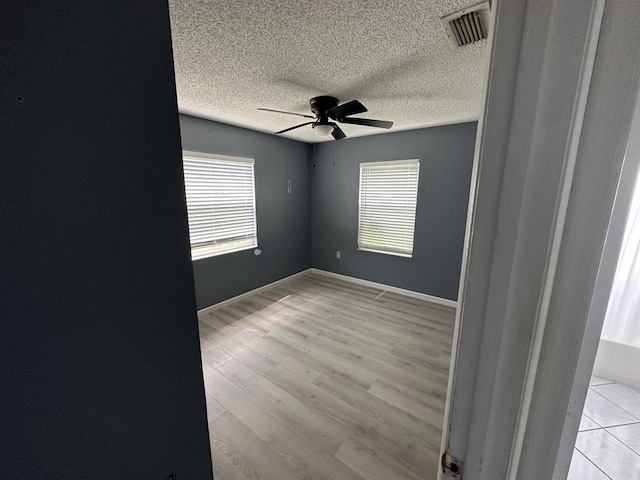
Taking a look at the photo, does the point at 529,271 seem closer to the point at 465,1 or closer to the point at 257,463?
the point at 465,1

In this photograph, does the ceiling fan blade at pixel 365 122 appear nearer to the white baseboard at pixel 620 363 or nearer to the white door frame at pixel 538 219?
the white door frame at pixel 538 219

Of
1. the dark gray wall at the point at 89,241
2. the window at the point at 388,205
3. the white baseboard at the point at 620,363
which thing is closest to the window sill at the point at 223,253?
the window at the point at 388,205

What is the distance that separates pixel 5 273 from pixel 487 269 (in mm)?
868

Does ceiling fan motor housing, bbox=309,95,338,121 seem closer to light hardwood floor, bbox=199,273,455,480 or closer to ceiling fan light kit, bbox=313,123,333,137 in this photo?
ceiling fan light kit, bbox=313,123,333,137

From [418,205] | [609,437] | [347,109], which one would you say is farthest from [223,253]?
[609,437]

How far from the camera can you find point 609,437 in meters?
1.45

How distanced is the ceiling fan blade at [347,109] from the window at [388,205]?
5.53ft

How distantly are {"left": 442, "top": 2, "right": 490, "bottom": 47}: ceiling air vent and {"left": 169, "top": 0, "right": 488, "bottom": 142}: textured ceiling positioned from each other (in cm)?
4

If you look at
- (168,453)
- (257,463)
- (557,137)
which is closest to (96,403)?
(168,453)

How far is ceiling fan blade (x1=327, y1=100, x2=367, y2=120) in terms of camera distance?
6.10 feet

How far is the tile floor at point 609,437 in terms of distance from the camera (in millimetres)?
1280

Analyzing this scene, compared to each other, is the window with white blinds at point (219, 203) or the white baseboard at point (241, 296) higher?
the window with white blinds at point (219, 203)

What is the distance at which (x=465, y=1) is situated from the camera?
1.10 m

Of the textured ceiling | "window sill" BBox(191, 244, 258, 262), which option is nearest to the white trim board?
"window sill" BBox(191, 244, 258, 262)
